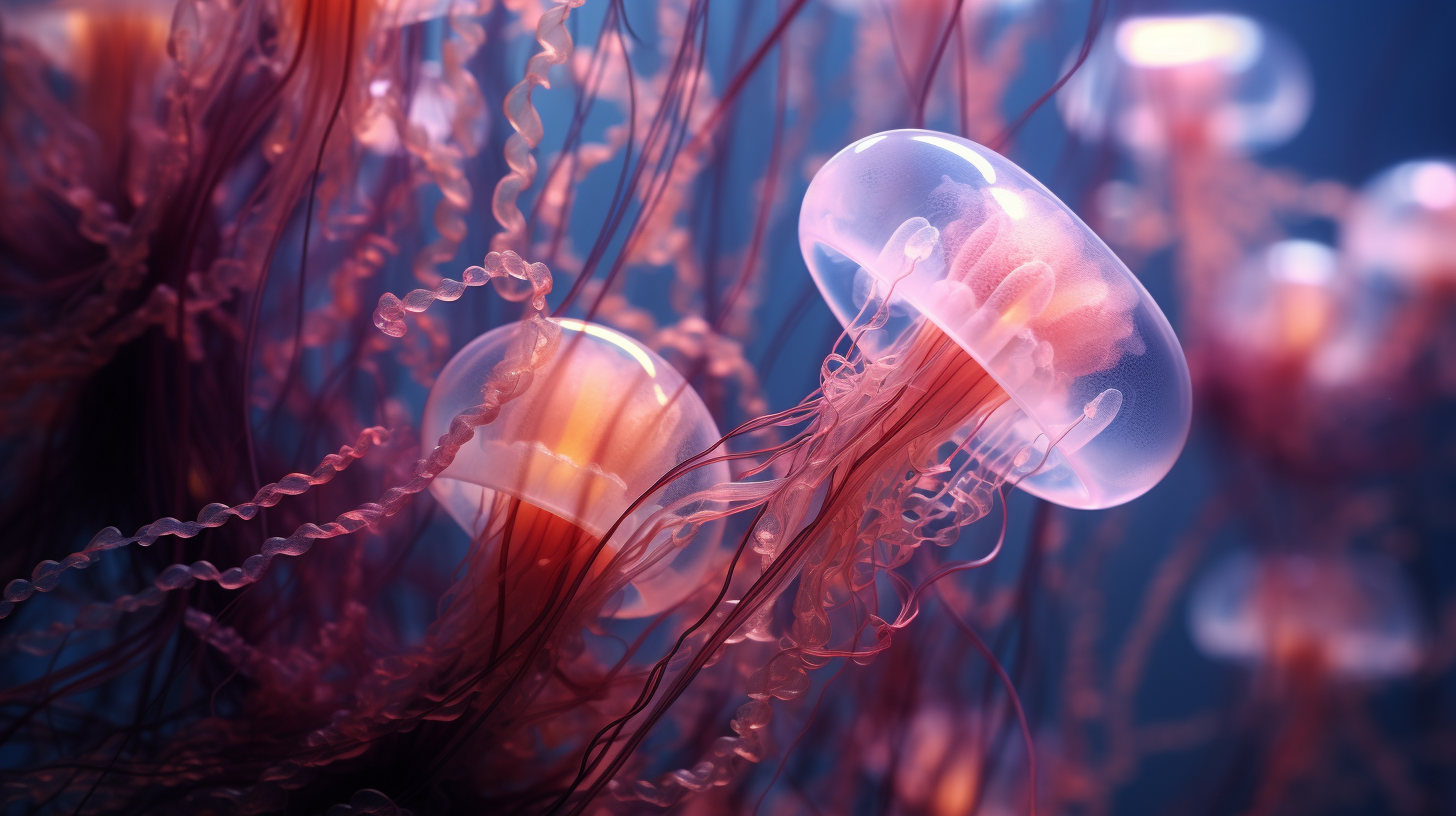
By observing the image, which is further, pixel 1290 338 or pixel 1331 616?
pixel 1331 616

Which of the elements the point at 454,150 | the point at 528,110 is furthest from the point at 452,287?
the point at 454,150

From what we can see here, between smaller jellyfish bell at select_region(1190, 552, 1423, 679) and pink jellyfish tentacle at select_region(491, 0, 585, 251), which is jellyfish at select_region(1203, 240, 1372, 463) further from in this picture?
pink jellyfish tentacle at select_region(491, 0, 585, 251)

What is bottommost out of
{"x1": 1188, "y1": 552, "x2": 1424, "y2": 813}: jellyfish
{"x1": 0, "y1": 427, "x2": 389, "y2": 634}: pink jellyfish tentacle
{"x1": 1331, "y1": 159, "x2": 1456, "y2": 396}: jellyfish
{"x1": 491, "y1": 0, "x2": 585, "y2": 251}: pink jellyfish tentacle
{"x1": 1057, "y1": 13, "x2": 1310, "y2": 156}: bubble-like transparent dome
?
{"x1": 0, "y1": 427, "x2": 389, "y2": 634}: pink jellyfish tentacle

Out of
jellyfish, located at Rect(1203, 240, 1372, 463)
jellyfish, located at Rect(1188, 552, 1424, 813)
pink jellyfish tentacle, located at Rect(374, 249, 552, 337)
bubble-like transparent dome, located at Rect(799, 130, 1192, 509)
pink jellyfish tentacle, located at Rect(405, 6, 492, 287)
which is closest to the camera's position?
pink jellyfish tentacle, located at Rect(374, 249, 552, 337)

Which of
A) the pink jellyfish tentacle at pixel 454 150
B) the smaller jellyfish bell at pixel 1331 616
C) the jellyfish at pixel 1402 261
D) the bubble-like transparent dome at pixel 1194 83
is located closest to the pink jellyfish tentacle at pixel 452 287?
the pink jellyfish tentacle at pixel 454 150

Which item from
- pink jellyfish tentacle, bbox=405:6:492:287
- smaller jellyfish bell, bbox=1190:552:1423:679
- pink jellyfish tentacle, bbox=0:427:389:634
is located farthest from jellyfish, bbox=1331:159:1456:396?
pink jellyfish tentacle, bbox=0:427:389:634

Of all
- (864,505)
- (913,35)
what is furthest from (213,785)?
(913,35)

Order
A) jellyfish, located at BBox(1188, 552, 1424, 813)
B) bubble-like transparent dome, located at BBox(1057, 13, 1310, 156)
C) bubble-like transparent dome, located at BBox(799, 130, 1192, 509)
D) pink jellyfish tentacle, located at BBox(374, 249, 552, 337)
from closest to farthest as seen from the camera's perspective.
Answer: pink jellyfish tentacle, located at BBox(374, 249, 552, 337), bubble-like transparent dome, located at BBox(799, 130, 1192, 509), bubble-like transparent dome, located at BBox(1057, 13, 1310, 156), jellyfish, located at BBox(1188, 552, 1424, 813)

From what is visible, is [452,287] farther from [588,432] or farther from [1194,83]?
[1194,83]
